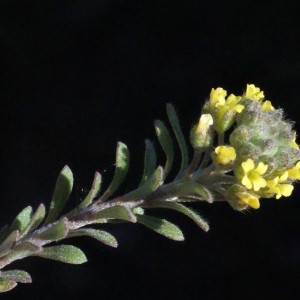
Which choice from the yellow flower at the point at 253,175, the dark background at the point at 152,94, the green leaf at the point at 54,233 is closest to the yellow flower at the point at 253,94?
the yellow flower at the point at 253,175

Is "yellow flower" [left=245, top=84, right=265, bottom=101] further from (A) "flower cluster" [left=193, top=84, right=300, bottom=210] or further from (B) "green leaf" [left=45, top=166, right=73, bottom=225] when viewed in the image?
(B) "green leaf" [left=45, top=166, right=73, bottom=225]

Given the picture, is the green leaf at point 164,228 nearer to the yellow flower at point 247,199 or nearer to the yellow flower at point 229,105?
the yellow flower at point 247,199

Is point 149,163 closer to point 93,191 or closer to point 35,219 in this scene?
point 93,191

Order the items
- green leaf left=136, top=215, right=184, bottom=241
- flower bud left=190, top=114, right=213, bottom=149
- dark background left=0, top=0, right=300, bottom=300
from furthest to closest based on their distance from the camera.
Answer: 1. dark background left=0, top=0, right=300, bottom=300
2. flower bud left=190, top=114, right=213, bottom=149
3. green leaf left=136, top=215, right=184, bottom=241

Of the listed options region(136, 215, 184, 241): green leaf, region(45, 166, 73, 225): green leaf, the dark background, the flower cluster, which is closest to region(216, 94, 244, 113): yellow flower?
the flower cluster

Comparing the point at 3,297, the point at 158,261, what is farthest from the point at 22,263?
the point at 158,261

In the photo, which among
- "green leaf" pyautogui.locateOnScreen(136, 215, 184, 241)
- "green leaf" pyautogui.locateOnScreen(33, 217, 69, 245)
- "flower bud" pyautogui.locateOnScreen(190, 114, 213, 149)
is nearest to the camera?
"green leaf" pyautogui.locateOnScreen(33, 217, 69, 245)

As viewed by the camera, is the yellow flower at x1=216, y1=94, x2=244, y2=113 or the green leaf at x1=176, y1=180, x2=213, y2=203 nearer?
the green leaf at x1=176, y1=180, x2=213, y2=203
